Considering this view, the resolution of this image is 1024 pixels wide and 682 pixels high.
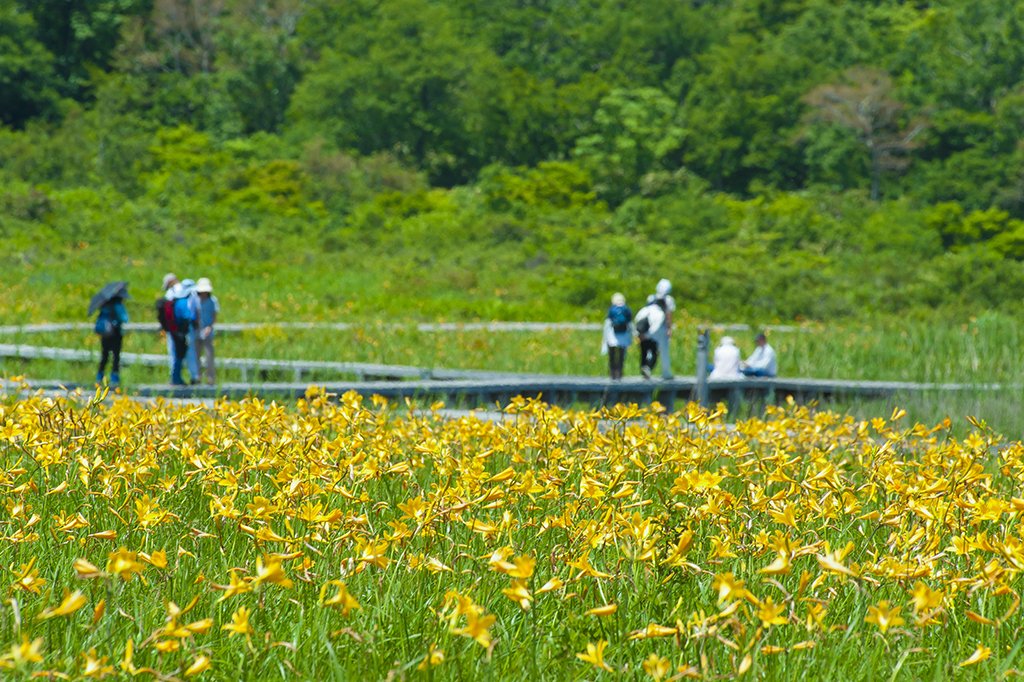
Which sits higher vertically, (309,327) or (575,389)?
(309,327)

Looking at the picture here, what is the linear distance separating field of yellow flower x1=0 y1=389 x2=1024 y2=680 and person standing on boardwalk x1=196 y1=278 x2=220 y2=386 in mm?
8254

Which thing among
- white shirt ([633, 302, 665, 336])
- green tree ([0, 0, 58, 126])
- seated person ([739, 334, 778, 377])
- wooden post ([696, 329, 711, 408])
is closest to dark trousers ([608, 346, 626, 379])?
white shirt ([633, 302, 665, 336])

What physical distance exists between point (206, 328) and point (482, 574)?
33.6 ft

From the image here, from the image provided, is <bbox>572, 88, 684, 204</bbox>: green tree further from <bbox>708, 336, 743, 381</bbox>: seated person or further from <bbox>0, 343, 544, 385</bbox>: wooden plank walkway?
<bbox>0, 343, 544, 385</bbox>: wooden plank walkway

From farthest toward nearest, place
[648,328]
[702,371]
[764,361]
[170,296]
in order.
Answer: [648,328] → [764,361] → [170,296] → [702,371]

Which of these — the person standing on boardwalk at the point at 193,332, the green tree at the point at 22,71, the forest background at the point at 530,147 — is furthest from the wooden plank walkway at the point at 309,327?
the green tree at the point at 22,71

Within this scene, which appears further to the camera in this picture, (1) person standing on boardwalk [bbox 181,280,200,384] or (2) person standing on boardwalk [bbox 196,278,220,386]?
(2) person standing on boardwalk [bbox 196,278,220,386]

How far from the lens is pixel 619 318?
13.8m

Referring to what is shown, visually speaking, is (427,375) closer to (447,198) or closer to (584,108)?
(447,198)

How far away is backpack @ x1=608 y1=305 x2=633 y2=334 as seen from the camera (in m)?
13.8

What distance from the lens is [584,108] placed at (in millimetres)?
49062

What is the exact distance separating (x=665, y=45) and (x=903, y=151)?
11422mm

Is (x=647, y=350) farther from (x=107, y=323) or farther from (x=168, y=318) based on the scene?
(x=107, y=323)

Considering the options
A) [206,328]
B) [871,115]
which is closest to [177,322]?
[206,328]
